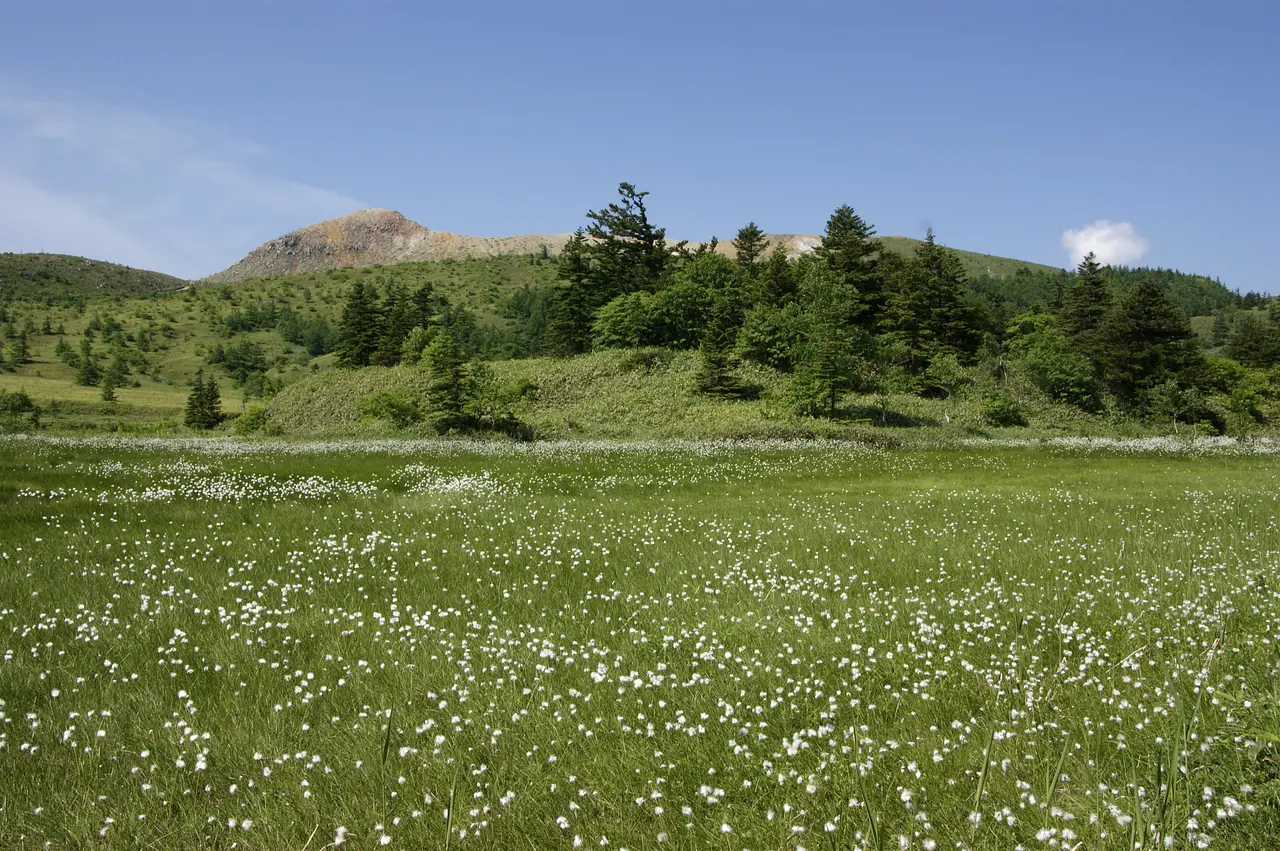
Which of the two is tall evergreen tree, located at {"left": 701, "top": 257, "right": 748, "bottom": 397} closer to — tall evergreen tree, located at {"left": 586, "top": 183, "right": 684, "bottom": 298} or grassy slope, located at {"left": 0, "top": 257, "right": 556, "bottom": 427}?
tall evergreen tree, located at {"left": 586, "top": 183, "right": 684, "bottom": 298}

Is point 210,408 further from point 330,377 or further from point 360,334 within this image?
point 360,334

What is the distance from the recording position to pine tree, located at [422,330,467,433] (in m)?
49.9

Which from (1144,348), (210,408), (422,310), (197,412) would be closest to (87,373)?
(197,412)

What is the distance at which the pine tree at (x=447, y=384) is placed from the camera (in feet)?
164

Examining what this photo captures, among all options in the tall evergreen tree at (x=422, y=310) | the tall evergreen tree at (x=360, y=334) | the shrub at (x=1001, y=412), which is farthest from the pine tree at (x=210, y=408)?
the shrub at (x=1001, y=412)

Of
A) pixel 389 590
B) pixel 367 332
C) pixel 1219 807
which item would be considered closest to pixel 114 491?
pixel 389 590

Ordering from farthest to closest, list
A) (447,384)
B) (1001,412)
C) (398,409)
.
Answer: (398,409) → (1001,412) → (447,384)

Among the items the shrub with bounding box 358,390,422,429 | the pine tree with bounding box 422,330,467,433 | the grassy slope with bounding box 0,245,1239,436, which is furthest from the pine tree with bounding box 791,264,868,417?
the shrub with bounding box 358,390,422,429

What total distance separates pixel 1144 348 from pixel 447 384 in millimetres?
61531

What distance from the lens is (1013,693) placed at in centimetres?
598

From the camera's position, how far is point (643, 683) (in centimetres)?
649

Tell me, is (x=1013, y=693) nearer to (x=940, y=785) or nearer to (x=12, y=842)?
(x=940, y=785)

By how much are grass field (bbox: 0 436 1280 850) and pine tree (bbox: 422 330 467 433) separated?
35.0 m

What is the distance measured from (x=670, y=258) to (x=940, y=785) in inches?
3032
